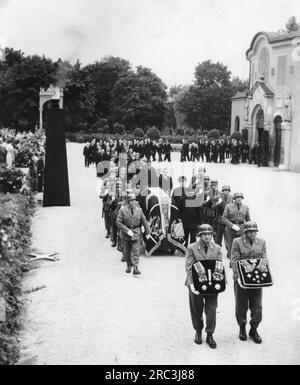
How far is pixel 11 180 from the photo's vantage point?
58.5 feet

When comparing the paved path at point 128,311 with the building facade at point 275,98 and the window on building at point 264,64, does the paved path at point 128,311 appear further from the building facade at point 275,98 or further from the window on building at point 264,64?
the window on building at point 264,64

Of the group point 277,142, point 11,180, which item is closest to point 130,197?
point 11,180

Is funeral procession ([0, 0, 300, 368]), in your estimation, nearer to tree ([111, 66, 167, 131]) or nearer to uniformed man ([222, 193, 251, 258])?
uniformed man ([222, 193, 251, 258])

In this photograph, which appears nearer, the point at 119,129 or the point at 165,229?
the point at 165,229

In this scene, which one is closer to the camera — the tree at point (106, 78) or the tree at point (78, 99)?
the tree at point (78, 99)

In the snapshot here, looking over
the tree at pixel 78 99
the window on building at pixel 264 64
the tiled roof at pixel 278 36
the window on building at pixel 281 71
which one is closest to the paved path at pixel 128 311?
the window on building at pixel 281 71

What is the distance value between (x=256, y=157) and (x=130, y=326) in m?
32.0

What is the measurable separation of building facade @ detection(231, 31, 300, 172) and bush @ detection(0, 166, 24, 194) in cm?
2005

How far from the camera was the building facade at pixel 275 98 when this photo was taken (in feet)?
114

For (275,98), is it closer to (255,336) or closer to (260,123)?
(260,123)

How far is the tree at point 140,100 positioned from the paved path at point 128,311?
5531 centimetres

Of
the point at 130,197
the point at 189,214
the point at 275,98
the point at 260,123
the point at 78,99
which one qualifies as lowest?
the point at 189,214

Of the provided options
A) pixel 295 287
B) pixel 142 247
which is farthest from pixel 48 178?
pixel 295 287

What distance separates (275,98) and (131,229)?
28719 millimetres
